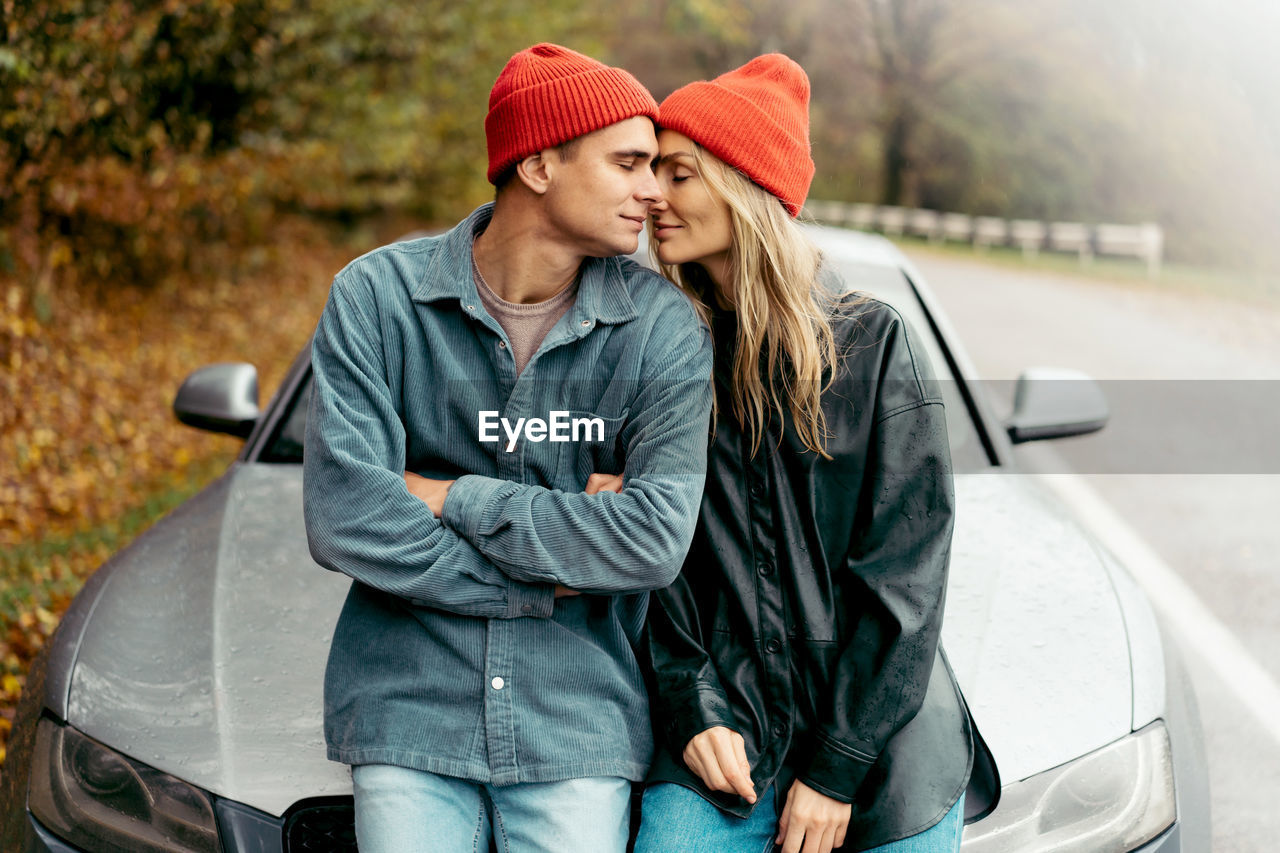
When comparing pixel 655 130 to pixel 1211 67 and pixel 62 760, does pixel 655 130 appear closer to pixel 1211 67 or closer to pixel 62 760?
pixel 62 760

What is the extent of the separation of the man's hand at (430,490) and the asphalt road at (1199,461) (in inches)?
94.9

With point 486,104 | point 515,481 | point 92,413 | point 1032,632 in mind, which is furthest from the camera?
point 486,104

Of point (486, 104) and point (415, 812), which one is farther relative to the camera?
point (486, 104)

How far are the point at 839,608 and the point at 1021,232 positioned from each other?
22.8 m

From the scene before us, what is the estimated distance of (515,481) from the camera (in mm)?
2039

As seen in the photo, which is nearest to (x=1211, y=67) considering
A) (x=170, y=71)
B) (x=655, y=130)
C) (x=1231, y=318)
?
(x=1231, y=318)

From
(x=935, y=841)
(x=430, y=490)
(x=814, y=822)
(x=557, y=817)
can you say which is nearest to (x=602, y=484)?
(x=430, y=490)

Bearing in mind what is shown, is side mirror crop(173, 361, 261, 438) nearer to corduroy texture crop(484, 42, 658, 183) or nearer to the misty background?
corduroy texture crop(484, 42, 658, 183)

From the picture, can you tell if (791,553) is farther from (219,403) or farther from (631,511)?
(219,403)

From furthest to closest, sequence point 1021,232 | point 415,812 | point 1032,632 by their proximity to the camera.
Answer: point 1021,232 → point 1032,632 → point 415,812

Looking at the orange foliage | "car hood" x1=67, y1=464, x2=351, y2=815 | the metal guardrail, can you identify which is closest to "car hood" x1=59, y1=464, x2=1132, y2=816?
"car hood" x1=67, y1=464, x2=351, y2=815

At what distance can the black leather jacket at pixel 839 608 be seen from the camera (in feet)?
6.21

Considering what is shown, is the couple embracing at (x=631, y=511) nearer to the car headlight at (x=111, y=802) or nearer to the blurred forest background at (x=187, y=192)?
the car headlight at (x=111, y=802)

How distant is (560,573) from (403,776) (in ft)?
1.31
